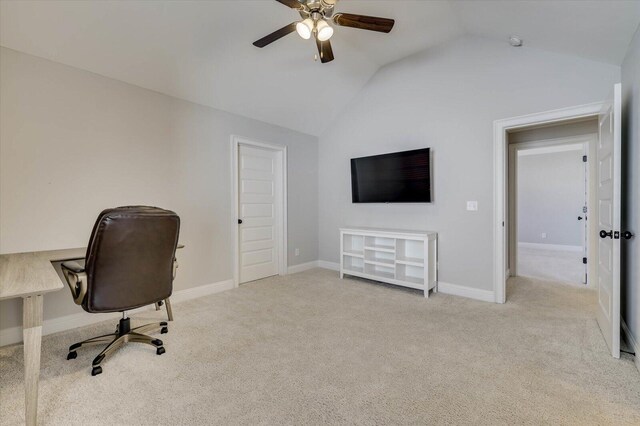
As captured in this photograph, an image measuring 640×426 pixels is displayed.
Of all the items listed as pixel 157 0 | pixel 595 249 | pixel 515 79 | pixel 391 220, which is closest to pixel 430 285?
pixel 391 220

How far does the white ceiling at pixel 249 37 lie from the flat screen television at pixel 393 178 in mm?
1372

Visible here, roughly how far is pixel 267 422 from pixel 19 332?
8.07 feet

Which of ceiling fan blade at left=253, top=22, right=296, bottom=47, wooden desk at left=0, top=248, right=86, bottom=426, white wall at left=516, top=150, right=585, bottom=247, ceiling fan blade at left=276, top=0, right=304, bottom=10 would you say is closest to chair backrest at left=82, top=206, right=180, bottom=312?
wooden desk at left=0, top=248, right=86, bottom=426

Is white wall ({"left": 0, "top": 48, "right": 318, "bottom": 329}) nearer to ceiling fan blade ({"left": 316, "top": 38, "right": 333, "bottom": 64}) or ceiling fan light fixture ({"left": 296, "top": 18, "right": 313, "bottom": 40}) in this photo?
ceiling fan blade ({"left": 316, "top": 38, "right": 333, "bottom": 64})

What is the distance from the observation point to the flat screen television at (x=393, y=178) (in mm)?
3779

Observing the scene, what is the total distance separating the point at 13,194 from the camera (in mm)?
2381

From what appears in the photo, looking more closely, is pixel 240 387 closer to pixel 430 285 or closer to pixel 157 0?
pixel 430 285

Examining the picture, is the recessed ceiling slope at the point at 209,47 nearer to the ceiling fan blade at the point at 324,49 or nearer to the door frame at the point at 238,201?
the door frame at the point at 238,201

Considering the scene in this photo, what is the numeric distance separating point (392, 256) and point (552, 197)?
5357 mm

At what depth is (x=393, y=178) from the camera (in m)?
4.07

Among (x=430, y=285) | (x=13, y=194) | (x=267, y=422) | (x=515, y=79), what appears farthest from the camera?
(x=430, y=285)

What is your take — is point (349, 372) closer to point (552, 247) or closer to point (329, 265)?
point (329, 265)

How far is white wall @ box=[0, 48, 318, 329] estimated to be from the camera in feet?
7.88

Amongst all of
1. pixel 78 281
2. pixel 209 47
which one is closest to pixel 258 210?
pixel 209 47
